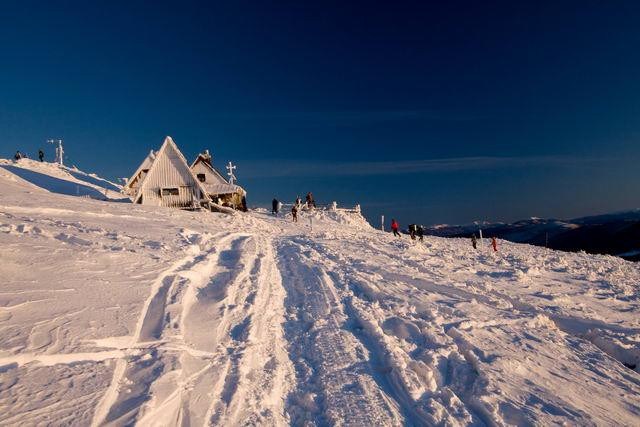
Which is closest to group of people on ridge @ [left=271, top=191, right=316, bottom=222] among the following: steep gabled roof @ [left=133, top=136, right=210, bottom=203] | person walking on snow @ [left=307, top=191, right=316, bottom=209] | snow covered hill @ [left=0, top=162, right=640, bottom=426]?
person walking on snow @ [left=307, top=191, right=316, bottom=209]

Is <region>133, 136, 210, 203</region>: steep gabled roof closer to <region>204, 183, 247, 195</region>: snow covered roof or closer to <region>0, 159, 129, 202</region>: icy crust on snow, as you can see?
<region>204, 183, 247, 195</region>: snow covered roof

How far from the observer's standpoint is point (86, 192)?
4266 cm

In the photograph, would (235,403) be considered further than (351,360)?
No

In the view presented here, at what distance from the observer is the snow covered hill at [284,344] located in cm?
408

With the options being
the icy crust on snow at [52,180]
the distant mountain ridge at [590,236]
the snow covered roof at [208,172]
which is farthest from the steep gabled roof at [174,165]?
A: the distant mountain ridge at [590,236]

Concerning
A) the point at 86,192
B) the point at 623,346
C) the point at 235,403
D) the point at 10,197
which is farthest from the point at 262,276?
the point at 86,192

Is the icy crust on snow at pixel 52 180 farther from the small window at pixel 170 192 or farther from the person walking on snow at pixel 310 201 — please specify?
the person walking on snow at pixel 310 201

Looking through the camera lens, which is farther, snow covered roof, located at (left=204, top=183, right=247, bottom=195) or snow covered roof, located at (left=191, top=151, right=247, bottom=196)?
snow covered roof, located at (left=191, top=151, right=247, bottom=196)

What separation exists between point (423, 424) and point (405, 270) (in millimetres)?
8376

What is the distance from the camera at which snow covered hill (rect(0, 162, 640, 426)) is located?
408cm

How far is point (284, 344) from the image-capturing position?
5.86 m

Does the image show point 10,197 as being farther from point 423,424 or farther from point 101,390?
point 423,424

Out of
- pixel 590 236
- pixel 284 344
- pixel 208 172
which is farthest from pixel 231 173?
pixel 590 236

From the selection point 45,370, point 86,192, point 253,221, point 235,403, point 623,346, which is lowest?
point 623,346
